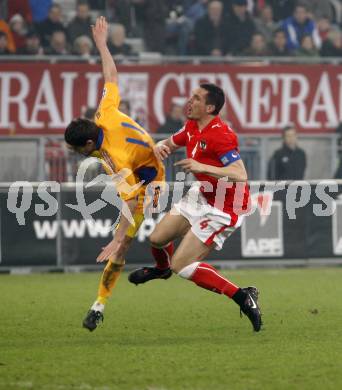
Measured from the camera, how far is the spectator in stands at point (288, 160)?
1686 centimetres

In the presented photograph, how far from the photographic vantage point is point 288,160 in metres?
17.0

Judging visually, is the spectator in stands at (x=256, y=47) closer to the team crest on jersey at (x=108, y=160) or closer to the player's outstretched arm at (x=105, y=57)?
the player's outstretched arm at (x=105, y=57)

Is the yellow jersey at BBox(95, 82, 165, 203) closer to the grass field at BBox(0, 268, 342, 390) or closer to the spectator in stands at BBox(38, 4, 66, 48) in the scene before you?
the grass field at BBox(0, 268, 342, 390)

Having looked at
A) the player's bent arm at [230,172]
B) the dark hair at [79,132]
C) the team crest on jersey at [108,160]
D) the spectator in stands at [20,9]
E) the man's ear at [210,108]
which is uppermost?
Answer: the spectator in stands at [20,9]

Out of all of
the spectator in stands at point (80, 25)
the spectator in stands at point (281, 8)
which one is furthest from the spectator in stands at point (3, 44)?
the spectator in stands at point (281, 8)

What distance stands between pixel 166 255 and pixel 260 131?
851cm

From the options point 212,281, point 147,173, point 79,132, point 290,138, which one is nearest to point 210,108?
point 147,173

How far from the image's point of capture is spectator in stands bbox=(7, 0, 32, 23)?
1933cm

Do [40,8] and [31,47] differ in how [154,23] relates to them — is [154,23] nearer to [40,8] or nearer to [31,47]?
[40,8]

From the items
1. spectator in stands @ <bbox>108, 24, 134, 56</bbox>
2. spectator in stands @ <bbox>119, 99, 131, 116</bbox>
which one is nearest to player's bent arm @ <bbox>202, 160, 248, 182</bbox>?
spectator in stands @ <bbox>119, 99, 131, 116</bbox>

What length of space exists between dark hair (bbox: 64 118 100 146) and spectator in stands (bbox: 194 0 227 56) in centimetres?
1052

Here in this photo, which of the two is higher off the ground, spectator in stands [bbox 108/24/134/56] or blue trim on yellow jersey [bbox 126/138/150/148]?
spectator in stands [bbox 108/24/134/56]

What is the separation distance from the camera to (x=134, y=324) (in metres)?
10.7

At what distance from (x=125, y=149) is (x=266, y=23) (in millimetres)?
11731
